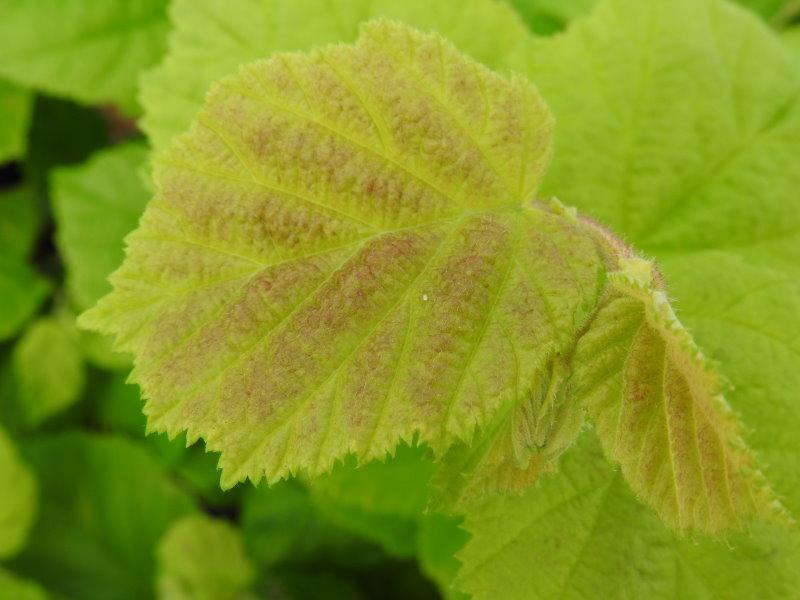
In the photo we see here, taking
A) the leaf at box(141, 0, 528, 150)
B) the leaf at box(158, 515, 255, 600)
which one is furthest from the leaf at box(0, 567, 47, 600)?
the leaf at box(141, 0, 528, 150)

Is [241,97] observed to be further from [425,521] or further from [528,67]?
[425,521]

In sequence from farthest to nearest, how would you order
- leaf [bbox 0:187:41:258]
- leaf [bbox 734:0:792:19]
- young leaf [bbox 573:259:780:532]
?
1. leaf [bbox 0:187:41:258]
2. leaf [bbox 734:0:792:19]
3. young leaf [bbox 573:259:780:532]

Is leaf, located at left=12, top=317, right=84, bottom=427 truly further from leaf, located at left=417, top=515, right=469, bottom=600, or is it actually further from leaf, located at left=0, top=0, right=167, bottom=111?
leaf, located at left=417, top=515, right=469, bottom=600

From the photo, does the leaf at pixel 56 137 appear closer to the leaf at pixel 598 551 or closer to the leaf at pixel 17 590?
the leaf at pixel 17 590

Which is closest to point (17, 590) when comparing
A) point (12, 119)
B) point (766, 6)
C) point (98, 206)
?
point (98, 206)

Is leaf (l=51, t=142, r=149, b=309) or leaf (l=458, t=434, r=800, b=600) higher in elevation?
leaf (l=458, t=434, r=800, b=600)

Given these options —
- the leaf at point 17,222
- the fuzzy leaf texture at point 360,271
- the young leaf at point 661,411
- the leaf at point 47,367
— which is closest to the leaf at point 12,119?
the leaf at point 17,222

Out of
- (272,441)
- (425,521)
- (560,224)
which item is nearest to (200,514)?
(425,521)
